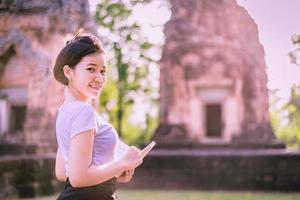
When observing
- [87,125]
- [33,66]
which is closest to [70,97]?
[87,125]

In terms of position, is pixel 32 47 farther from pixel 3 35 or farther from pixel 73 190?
pixel 73 190

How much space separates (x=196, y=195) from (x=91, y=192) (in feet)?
22.1

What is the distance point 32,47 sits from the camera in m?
11.7

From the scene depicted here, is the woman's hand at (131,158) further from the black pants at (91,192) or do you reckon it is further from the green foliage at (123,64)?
the green foliage at (123,64)

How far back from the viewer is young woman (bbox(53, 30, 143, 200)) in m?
1.60

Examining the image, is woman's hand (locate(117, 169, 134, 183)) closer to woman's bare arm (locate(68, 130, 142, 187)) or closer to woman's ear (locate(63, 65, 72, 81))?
woman's bare arm (locate(68, 130, 142, 187))

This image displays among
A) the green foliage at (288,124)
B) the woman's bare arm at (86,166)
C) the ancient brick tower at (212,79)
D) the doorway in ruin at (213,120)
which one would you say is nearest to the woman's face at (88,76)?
the woman's bare arm at (86,166)

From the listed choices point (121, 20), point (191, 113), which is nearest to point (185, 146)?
point (191, 113)

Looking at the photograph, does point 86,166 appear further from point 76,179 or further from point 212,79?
point 212,79

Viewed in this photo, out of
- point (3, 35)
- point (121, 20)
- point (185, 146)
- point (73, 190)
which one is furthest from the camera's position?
point (121, 20)

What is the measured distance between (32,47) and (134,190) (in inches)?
177

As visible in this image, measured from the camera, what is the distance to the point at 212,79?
43.2ft

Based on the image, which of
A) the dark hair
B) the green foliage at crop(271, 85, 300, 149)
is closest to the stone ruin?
the dark hair

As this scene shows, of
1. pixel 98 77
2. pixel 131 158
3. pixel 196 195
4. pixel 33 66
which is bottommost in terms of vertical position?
pixel 196 195
